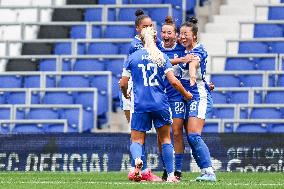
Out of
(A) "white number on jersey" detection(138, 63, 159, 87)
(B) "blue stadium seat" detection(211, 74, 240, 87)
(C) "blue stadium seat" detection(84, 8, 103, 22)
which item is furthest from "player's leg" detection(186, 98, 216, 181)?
(C) "blue stadium seat" detection(84, 8, 103, 22)

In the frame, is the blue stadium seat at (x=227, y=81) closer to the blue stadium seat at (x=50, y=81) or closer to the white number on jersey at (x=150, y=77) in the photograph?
the blue stadium seat at (x=50, y=81)

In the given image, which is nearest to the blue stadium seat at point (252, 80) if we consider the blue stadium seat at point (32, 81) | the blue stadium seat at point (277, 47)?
the blue stadium seat at point (277, 47)

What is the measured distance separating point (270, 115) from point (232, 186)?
9060 millimetres

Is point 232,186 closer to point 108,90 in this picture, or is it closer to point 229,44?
point 108,90

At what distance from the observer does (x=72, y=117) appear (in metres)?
24.4

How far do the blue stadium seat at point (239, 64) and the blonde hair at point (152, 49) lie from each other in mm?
9690

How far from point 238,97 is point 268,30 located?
2123mm

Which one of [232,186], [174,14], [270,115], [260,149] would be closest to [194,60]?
[232,186]

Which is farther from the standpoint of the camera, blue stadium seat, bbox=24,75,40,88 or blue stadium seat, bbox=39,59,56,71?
blue stadium seat, bbox=39,59,56,71

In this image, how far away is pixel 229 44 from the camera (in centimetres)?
2695

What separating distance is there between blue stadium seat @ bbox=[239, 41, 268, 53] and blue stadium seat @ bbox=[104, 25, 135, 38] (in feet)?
7.79

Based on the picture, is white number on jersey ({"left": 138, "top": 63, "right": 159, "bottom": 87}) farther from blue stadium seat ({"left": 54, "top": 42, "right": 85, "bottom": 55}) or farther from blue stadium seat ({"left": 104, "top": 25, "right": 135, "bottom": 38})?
blue stadium seat ({"left": 54, "top": 42, "right": 85, "bottom": 55})

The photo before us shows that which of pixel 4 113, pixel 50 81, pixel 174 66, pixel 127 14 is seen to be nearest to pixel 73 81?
pixel 50 81

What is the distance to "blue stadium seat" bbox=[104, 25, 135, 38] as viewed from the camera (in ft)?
86.6
